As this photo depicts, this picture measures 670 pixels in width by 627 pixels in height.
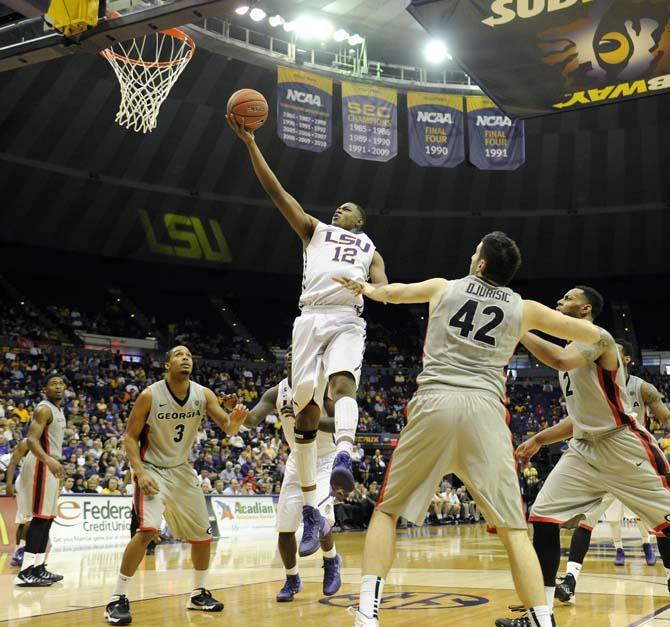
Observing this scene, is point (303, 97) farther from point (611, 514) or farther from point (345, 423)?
point (345, 423)

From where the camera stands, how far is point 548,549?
5297mm

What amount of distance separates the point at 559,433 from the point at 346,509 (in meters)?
12.9

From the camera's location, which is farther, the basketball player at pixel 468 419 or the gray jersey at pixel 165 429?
the gray jersey at pixel 165 429

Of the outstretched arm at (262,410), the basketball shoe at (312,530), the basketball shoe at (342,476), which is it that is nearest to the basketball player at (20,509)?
Result: the outstretched arm at (262,410)

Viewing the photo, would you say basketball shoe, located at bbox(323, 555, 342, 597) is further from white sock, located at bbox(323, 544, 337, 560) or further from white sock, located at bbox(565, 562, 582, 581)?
white sock, located at bbox(565, 562, 582, 581)

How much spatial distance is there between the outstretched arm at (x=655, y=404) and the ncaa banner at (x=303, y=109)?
43.4ft

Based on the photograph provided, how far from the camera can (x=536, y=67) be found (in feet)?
27.5

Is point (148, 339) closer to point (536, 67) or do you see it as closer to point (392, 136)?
point (392, 136)

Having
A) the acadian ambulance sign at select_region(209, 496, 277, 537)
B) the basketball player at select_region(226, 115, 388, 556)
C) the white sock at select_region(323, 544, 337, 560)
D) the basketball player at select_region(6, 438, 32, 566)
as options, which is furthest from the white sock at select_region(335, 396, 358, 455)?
the acadian ambulance sign at select_region(209, 496, 277, 537)

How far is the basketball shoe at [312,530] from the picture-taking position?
5.59 m

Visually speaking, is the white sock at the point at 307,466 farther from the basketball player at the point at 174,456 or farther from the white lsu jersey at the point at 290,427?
the white lsu jersey at the point at 290,427

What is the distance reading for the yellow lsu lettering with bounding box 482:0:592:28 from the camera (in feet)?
25.4

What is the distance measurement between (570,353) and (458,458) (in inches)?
50.3

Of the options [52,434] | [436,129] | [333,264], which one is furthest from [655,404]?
[436,129]
